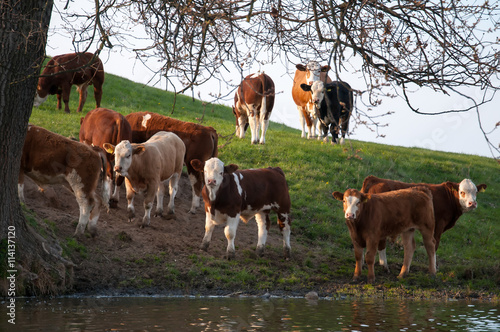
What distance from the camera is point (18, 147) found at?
9641 mm

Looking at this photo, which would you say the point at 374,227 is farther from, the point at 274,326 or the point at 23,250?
the point at 23,250

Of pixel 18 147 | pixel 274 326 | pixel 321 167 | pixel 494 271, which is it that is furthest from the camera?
pixel 321 167

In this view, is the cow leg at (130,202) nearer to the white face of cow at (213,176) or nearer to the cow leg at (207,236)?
the cow leg at (207,236)

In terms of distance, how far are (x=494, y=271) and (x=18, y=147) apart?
31.1 feet

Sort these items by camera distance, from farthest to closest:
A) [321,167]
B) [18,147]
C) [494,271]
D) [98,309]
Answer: [321,167]
[494,271]
[18,147]
[98,309]

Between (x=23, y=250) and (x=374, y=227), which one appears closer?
(x=23, y=250)

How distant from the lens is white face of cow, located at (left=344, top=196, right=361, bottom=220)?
11.9 meters

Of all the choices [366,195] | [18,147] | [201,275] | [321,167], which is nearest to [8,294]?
[18,147]

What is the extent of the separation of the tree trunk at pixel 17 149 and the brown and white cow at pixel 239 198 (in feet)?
10.6

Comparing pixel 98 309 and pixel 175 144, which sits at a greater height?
pixel 175 144

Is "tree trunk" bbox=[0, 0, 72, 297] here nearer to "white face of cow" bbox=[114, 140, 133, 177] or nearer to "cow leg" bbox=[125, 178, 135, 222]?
"white face of cow" bbox=[114, 140, 133, 177]

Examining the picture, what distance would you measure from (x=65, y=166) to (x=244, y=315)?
15.6ft

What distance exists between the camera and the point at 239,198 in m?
12.3

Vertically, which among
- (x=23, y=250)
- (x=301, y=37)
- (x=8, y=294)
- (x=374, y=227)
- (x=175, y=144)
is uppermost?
(x=301, y=37)
